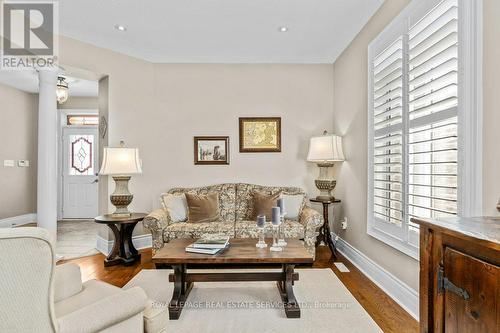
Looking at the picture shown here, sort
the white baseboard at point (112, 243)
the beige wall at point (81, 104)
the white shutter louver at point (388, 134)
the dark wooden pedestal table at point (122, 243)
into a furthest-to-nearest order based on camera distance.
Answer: the beige wall at point (81, 104), the white baseboard at point (112, 243), the dark wooden pedestal table at point (122, 243), the white shutter louver at point (388, 134)

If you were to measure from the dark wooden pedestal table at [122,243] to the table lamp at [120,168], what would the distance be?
147 millimetres

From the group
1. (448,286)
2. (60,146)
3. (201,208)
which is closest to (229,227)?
(201,208)

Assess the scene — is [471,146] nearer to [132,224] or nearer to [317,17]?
[317,17]

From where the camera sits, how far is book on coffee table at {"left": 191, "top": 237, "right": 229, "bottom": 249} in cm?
243

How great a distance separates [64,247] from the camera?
432cm

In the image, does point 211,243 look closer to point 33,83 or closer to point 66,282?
point 66,282

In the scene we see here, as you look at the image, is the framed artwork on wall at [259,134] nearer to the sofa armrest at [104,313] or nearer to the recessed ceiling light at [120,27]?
the recessed ceiling light at [120,27]

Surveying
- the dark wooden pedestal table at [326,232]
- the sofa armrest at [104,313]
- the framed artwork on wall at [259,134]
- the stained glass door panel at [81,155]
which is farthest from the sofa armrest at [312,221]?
the stained glass door panel at [81,155]

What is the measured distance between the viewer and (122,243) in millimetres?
3600

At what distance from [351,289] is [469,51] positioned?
224cm

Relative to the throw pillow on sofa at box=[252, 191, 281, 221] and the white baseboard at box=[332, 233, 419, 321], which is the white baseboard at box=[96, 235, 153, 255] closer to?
the throw pillow on sofa at box=[252, 191, 281, 221]

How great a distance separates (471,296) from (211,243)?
1904 mm

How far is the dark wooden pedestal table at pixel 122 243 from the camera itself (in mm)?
3535

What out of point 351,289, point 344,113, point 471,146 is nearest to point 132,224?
point 351,289
